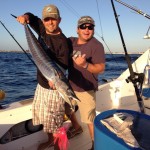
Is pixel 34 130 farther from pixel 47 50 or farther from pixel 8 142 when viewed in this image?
pixel 47 50

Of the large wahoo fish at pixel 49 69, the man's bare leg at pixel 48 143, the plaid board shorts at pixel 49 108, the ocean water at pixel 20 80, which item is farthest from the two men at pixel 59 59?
the ocean water at pixel 20 80

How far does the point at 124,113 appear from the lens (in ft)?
7.38

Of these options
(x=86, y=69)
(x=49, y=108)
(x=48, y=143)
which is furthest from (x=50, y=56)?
(x=48, y=143)

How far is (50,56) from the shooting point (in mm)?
2945

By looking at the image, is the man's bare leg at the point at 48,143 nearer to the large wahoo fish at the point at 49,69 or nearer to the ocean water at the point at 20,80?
the large wahoo fish at the point at 49,69

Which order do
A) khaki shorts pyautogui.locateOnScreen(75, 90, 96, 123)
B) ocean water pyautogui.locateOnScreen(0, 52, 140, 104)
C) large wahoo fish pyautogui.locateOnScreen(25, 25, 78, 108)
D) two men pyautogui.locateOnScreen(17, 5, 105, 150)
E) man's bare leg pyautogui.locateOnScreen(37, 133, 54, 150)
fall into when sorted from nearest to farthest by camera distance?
large wahoo fish pyautogui.locateOnScreen(25, 25, 78, 108), two men pyautogui.locateOnScreen(17, 5, 105, 150), khaki shorts pyautogui.locateOnScreen(75, 90, 96, 123), man's bare leg pyautogui.locateOnScreen(37, 133, 54, 150), ocean water pyautogui.locateOnScreen(0, 52, 140, 104)

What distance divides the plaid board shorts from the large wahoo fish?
34 cm

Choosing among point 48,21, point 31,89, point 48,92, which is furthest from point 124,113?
point 31,89

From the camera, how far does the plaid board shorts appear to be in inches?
118

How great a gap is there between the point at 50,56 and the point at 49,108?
687 millimetres

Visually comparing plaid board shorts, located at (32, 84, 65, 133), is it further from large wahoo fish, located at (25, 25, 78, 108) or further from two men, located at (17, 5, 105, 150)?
large wahoo fish, located at (25, 25, 78, 108)

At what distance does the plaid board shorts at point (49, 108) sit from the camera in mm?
3006

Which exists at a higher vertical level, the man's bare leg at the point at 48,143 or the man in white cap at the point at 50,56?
the man in white cap at the point at 50,56

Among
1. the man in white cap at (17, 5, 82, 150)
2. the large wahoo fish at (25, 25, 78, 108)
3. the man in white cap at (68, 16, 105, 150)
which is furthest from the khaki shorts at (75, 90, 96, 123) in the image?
the large wahoo fish at (25, 25, 78, 108)
